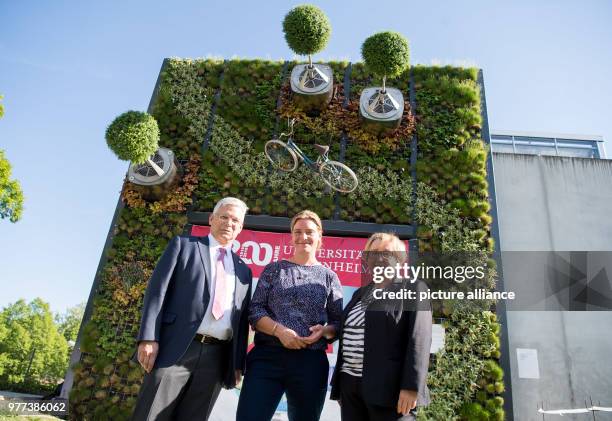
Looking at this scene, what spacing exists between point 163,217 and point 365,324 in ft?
16.0

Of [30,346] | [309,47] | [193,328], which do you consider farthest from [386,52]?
[30,346]

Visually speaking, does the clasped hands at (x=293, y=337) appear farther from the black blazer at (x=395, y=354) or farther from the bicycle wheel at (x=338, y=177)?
the bicycle wheel at (x=338, y=177)

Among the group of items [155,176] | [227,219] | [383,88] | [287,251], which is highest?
[383,88]

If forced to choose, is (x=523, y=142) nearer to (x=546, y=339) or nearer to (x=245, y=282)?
(x=546, y=339)

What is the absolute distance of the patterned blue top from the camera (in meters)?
2.30

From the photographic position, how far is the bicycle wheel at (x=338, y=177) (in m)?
6.05

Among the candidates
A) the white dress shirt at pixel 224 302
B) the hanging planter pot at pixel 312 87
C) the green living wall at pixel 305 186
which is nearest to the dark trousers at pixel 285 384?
the white dress shirt at pixel 224 302

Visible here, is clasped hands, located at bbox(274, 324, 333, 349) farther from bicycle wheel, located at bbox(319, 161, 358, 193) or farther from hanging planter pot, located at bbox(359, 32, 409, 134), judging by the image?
hanging planter pot, located at bbox(359, 32, 409, 134)

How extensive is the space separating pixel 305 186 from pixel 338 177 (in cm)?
56

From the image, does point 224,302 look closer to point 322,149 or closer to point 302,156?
point 322,149

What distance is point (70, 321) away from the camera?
38.5 metres

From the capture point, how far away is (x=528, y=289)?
6383 mm

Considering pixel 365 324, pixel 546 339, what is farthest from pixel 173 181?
pixel 546 339

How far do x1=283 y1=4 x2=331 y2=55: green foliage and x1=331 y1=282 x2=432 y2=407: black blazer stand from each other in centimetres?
497
